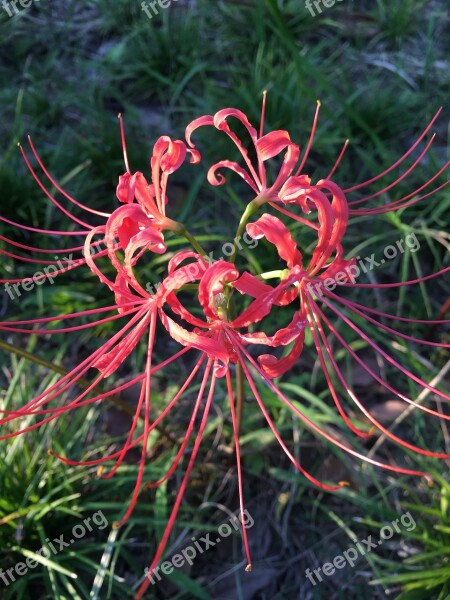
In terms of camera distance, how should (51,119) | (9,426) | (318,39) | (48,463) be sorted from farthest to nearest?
(318,39)
(51,119)
(9,426)
(48,463)

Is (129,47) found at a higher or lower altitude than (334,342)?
higher

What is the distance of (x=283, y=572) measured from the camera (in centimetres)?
182

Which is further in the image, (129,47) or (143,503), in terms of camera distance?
(129,47)

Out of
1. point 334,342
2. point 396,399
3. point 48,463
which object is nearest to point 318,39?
point 334,342

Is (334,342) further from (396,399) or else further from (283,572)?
(283,572)

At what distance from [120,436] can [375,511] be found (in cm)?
75

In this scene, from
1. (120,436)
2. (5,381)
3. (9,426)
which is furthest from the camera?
(5,381)

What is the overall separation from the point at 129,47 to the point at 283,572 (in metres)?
2.11

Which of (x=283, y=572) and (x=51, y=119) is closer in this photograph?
(x=283, y=572)

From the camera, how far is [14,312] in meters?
2.28

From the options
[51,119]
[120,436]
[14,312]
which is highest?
[51,119]

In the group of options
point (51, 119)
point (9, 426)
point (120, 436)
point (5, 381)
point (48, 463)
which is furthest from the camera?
point (51, 119)

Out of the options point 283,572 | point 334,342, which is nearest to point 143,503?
point 283,572

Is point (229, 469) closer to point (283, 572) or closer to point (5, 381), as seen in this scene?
point (283, 572)
